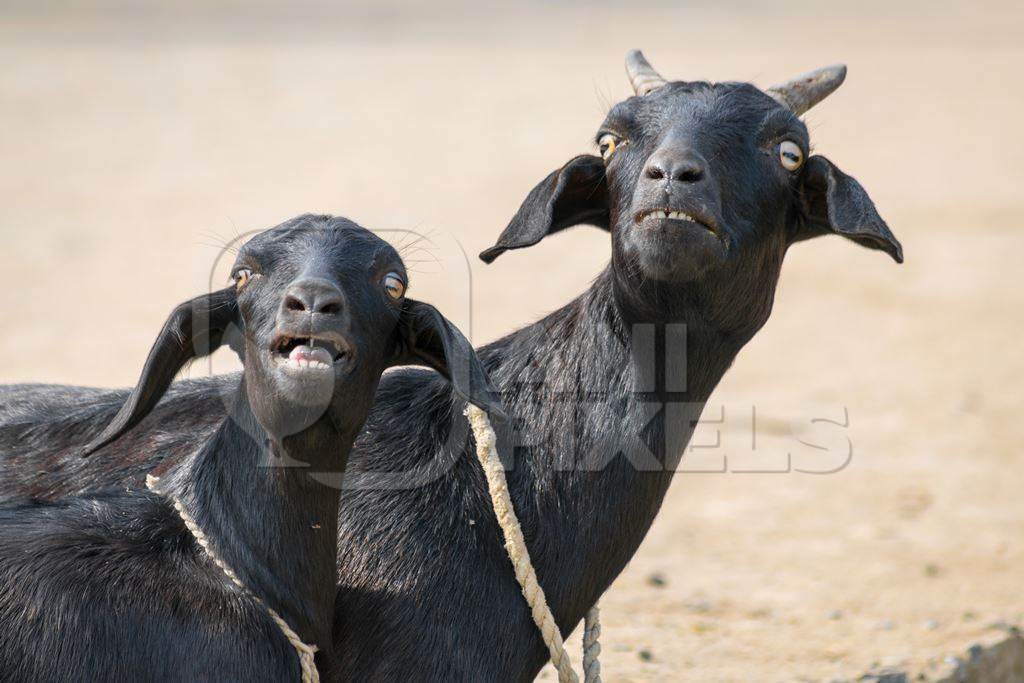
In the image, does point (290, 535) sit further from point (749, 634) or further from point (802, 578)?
point (802, 578)

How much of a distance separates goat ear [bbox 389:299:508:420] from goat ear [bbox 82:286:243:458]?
1.81 feet

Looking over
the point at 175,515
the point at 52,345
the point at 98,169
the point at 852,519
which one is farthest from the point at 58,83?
the point at 175,515

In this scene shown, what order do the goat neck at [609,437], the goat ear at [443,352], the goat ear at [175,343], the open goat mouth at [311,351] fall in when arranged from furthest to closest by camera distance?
1. the goat neck at [609,437]
2. the goat ear at [175,343]
3. the goat ear at [443,352]
4. the open goat mouth at [311,351]

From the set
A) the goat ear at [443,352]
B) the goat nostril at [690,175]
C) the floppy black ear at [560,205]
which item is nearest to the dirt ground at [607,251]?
the goat ear at [443,352]

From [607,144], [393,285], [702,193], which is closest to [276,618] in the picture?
[393,285]

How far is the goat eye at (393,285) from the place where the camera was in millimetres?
4992

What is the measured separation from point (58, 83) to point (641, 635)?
18.3 m

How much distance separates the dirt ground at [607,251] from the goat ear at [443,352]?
348 mm

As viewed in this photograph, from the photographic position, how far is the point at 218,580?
496 cm

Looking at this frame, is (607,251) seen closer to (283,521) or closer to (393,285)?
(393,285)

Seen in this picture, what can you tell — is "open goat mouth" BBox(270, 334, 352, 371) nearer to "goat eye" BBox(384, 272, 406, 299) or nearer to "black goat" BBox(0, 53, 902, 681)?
"goat eye" BBox(384, 272, 406, 299)

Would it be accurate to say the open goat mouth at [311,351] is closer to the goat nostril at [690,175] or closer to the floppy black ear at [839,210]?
the goat nostril at [690,175]

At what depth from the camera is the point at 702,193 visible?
205 inches

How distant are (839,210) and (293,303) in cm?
198
